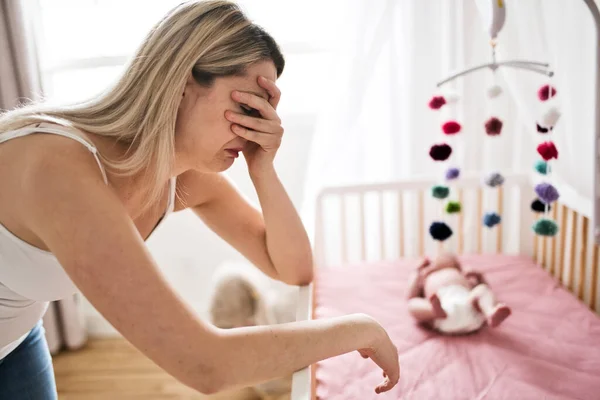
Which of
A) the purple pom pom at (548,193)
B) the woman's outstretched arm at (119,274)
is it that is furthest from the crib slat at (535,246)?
the woman's outstretched arm at (119,274)

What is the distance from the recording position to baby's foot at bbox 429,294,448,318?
4.49 ft

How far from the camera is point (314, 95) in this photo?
7.07 feet

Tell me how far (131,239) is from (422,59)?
4.57ft

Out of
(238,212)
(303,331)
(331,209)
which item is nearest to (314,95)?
(331,209)

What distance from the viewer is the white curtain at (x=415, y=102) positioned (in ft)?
5.77

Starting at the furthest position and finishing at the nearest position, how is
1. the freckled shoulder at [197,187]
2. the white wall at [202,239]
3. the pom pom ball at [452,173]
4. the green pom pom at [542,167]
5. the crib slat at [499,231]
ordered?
the white wall at [202,239], the crib slat at [499,231], the pom pom ball at [452,173], the green pom pom at [542,167], the freckled shoulder at [197,187]

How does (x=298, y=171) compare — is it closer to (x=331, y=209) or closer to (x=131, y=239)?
(x=331, y=209)

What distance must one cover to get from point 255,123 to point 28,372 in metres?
0.64

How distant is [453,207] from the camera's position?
5.02 ft

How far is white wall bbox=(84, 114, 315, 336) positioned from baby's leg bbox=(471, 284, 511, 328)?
37.6 inches

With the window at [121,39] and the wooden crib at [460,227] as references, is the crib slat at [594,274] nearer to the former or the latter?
the wooden crib at [460,227]

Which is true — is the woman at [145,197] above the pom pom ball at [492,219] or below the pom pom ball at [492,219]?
above

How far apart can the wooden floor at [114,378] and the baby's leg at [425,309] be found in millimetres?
695

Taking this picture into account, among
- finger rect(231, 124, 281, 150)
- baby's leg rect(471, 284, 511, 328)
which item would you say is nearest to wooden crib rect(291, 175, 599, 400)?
baby's leg rect(471, 284, 511, 328)
